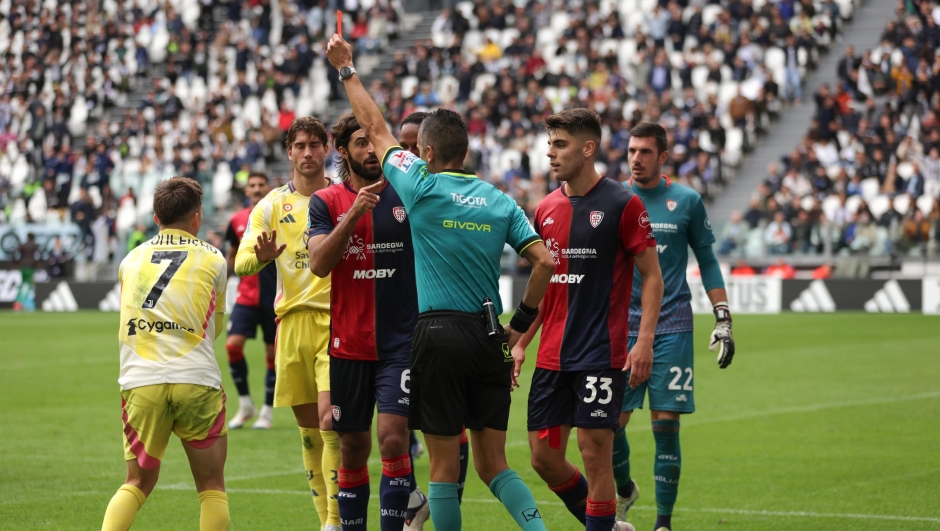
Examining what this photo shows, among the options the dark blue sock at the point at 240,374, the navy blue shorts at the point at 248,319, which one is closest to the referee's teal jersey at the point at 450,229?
the navy blue shorts at the point at 248,319

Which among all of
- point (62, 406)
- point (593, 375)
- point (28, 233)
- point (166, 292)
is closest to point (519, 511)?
point (593, 375)

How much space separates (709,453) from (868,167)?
1874 centimetres

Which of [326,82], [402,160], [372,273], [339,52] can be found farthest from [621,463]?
[326,82]

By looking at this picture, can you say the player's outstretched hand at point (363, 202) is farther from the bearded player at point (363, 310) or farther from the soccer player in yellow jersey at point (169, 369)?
the soccer player in yellow jersey at point (169, 369)

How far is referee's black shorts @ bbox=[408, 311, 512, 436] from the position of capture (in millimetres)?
6020

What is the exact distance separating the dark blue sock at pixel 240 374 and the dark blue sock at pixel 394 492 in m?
6.23

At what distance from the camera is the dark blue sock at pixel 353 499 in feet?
22.4


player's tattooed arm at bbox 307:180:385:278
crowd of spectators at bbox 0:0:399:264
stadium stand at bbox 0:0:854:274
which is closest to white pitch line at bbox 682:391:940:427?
player's tattooed arm at bbox 307:180:385:278

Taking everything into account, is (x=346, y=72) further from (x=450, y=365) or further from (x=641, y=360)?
(x=641, y=360)

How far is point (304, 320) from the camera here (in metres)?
7.64

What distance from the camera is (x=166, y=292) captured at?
20.2ft

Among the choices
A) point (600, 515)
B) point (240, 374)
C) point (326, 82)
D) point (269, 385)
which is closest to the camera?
point (600, 515)

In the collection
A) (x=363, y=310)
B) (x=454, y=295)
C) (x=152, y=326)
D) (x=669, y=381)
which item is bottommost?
(x=669, y=381)

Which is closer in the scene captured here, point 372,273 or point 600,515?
point 600,515
